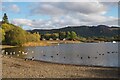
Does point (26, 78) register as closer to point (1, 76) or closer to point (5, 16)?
point (1, 76)

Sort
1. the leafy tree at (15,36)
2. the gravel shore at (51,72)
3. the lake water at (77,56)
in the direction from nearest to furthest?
the gravel shore at (51,72) < the lake water at (77,56) < the leafy tree at (15,36)

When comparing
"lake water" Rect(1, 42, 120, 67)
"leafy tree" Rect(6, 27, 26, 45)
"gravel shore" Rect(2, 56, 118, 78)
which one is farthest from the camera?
"leafy tree" Rect(6, 27, 26, 45)

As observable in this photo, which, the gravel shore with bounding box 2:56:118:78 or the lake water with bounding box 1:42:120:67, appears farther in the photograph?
the lake water with bounding box 1:42:120:67

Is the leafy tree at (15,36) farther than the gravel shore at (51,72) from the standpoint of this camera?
Yes

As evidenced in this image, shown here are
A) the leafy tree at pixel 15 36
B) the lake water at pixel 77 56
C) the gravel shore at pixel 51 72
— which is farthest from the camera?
the leafy tree at pixel 15 36

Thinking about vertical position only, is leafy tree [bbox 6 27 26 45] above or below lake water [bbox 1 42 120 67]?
above

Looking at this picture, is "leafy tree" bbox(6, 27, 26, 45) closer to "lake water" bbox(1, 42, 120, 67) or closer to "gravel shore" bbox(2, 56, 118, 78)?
"lake water" bbox(1, 42, 120, 67)

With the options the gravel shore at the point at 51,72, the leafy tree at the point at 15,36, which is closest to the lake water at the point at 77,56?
the gravel shore at the point at 51,72

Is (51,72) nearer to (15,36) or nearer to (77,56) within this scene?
(77,56)

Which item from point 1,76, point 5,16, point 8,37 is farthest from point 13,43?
point 1,76

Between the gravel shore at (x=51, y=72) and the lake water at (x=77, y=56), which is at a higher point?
the gravel shore at (x=51, y=72)

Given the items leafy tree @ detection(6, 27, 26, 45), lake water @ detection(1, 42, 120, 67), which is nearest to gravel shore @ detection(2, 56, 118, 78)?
lake water @ detection(1, 42, 120, 67)

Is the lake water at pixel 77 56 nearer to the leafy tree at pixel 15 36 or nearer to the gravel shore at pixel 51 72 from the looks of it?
the gravel shore at pixel 51 72

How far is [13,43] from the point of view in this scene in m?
143
